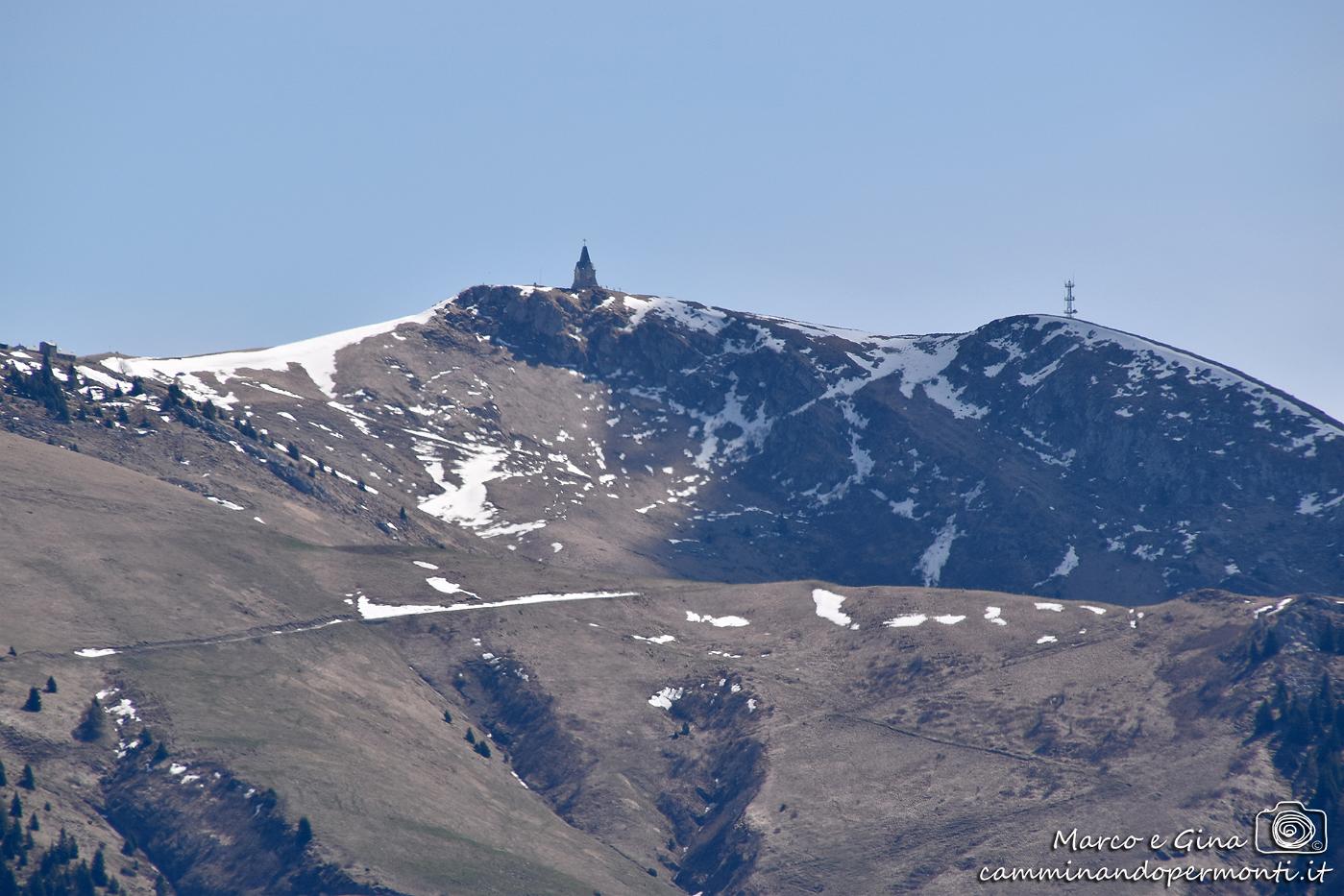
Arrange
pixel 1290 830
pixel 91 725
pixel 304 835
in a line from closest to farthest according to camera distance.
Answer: pixel 304 835 < pixel 1290 830 < pixel 91 725

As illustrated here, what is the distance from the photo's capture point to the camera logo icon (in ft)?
588

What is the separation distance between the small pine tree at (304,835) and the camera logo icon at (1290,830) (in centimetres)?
9903

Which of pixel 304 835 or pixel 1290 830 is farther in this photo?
pixel 1290 830

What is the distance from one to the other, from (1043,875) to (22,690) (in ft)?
365

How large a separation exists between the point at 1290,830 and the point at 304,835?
342 ft

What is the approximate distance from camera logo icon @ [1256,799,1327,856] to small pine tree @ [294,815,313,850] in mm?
99028

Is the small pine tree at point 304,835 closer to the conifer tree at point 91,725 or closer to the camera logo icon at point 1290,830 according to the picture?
the conifer tree at point 91,725

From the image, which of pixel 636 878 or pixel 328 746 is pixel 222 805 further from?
pixel 636 878

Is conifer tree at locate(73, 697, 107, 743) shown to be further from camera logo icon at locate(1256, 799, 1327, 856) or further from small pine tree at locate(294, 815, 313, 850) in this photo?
camera logo icon at locate(1256, 799, 1327, 856)

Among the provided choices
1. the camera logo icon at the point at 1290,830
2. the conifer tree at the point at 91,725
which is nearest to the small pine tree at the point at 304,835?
the conifer tree at the point at 91,725

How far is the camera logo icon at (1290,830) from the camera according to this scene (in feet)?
588

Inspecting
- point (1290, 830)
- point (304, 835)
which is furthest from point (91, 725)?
point (1290, 830)

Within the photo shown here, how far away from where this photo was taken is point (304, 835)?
17262 centimetres

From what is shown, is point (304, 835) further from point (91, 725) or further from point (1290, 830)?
point (1290, 830)
